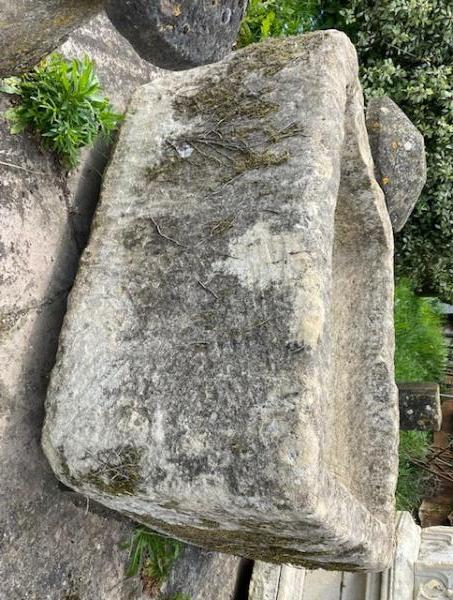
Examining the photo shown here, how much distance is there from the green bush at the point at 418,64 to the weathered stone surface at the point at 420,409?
1807 millimetres

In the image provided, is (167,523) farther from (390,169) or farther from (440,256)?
(440,256)

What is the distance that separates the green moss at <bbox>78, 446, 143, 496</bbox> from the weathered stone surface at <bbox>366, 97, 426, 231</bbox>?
2029 mm

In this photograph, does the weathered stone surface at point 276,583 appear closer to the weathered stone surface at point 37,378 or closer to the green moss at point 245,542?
the green moss at point 245,542

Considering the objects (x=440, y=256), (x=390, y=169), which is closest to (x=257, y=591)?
(x=390, y=169)

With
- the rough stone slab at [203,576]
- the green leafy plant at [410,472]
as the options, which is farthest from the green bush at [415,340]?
the rough stone slab at [203,576]

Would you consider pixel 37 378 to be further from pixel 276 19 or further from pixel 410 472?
pixel 410 472

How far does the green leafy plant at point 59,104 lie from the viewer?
6.49 ft

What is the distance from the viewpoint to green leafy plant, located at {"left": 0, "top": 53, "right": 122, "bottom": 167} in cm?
198

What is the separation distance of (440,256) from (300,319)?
151 inches

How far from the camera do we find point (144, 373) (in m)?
1.86

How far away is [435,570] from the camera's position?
301 centimetres

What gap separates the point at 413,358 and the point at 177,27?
17.4 feet

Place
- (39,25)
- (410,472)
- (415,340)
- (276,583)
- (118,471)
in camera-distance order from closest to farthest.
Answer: (39,25) < (118,471) < (276,583) < (410,472) < (415,340)

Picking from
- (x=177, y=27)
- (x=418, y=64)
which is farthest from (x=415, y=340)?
(x=177, y=27)
